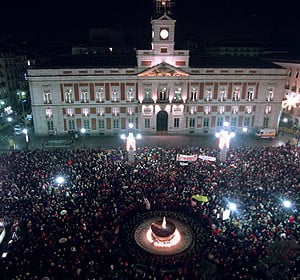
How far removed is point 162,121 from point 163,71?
28.3 feet

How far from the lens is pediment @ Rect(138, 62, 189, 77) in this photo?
157 feet

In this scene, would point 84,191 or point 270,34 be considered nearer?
point 84,191

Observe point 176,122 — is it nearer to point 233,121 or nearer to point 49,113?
point 233,121

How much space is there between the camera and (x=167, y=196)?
25719 millimetres

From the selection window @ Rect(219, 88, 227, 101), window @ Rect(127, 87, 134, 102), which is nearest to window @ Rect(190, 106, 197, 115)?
window @ Rect(219, 88, 227, 101)

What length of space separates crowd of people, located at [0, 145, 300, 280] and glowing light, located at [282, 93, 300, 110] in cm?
2371

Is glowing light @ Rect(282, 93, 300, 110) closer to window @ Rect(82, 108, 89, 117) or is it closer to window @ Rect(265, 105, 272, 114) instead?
window @ Rect(265, 105, 272, 114)

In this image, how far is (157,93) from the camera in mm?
49594

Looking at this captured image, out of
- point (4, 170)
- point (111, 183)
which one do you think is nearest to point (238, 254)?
point (111, 183)

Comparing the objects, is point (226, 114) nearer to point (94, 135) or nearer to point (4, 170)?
point (94, 135)

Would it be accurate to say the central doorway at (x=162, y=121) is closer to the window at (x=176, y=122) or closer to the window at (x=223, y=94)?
the window at (x=176, y=122)

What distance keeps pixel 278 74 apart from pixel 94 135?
3324 cm

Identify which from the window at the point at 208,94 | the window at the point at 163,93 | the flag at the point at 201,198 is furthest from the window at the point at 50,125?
the flag at the point at 201,198

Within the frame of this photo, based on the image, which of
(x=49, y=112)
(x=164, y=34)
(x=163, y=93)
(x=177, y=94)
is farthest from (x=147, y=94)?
(x=49, y=112)
